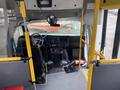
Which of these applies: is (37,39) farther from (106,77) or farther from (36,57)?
(106,77)

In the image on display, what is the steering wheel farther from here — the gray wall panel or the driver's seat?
the gray wall panel

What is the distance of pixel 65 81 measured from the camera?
2.76 metres

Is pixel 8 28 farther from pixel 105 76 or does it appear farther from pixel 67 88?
pixel 105 76

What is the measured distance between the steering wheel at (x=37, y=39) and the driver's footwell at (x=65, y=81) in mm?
528

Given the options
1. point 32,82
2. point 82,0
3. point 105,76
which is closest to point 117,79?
point 105,76

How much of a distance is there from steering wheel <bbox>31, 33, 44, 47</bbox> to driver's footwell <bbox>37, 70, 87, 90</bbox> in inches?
20.8

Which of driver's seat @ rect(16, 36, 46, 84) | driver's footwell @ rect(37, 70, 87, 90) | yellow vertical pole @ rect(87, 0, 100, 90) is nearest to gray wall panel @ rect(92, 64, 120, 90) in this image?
yellow vertical pole @ rect(87, 0, 100, 90)

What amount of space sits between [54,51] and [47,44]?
160mm

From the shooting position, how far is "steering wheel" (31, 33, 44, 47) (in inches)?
102

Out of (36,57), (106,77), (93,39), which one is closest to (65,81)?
(36,57)

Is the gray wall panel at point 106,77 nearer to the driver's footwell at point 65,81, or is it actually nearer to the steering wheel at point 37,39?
A: the driver's footwell at point 65,81

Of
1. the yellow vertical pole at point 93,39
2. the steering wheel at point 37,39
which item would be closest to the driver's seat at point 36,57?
the steering wheel at point 37,39

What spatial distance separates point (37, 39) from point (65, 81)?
72 cm

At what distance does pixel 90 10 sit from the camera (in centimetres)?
284
